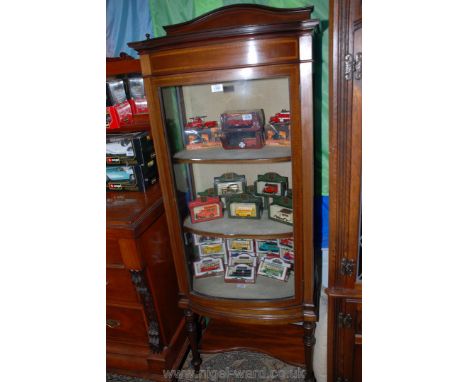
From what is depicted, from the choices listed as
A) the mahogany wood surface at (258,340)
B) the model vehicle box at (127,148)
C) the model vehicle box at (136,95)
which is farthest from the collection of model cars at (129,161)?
the mahogany wood surface at (258,340)

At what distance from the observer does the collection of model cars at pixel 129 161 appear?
1.59 m

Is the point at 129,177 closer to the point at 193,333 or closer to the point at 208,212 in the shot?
the point at 208,212

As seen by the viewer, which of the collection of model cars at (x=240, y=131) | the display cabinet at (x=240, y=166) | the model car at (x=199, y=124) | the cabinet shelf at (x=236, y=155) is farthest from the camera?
the model car at (x=199, y=124)

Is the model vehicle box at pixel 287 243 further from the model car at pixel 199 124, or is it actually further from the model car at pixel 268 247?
the model car at pixel 199 124

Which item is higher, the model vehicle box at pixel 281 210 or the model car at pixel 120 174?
the model car at pixel 120 174

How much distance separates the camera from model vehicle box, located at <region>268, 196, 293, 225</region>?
1.38m

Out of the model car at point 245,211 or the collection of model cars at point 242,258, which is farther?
the collection of model cars at point 242,258

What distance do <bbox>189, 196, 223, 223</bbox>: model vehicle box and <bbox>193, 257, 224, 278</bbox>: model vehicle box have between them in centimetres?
27

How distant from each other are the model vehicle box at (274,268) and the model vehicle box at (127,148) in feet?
2.80

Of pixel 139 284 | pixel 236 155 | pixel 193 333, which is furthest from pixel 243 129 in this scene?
pixel 193 333

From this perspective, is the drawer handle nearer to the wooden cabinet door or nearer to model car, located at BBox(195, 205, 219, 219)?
model car, located at BBox(195, 205, 219, 219)

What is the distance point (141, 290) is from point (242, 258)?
551mm
